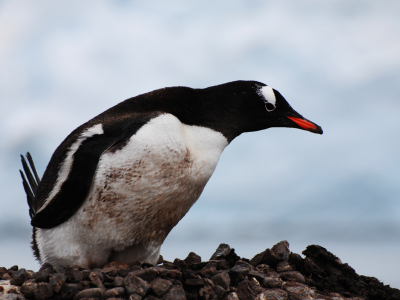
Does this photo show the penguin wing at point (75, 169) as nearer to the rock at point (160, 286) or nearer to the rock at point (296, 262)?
the rock at point (160, 286)

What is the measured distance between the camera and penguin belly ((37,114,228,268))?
2.63 meters

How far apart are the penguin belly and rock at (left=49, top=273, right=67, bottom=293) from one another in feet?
1.42

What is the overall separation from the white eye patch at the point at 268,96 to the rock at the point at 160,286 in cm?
147

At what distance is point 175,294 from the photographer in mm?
2232

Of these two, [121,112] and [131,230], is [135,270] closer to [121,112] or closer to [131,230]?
[131,230]

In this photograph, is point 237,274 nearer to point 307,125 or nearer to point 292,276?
point 292,276

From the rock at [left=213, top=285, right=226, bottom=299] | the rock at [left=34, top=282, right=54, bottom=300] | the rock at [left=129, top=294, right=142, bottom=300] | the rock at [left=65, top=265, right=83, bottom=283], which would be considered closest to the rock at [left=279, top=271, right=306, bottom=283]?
the rock at [left=213, top=285, right=226, bottom=299]

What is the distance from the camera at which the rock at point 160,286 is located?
2225mm

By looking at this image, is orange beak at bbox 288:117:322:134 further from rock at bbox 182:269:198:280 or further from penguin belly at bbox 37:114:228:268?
rock at bbox 182:269:198:280

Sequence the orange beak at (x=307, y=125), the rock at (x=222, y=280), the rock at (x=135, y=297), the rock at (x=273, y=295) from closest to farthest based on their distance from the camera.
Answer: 1. the rock at (x=135, y=297)
2. the rock at (x=222, y=280)
3. the rock at (x=273, y=295)
4. the orange beak at (x=307, y=125)

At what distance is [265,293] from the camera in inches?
100

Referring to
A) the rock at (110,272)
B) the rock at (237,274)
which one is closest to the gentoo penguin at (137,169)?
the rock at (110,272)

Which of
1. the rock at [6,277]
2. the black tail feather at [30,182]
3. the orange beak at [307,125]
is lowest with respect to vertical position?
the rock at [6,277]

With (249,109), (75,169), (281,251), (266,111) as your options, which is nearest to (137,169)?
(75,169)
